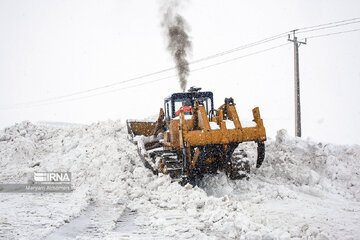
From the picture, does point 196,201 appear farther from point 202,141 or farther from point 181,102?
point 181,102

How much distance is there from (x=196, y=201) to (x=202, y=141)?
169cm

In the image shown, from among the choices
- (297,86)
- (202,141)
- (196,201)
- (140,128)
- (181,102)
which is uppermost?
(297,86)

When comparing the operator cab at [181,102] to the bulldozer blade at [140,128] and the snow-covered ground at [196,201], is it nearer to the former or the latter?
the snow-covered ground at [196,201]

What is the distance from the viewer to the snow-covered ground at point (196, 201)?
173 inches

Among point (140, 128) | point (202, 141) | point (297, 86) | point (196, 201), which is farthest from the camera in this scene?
point (297, 86)

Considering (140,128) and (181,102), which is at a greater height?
(181,102)

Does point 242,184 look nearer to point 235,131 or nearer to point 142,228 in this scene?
point 235,131

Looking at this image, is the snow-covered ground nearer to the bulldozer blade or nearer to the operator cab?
the bulldozer blade

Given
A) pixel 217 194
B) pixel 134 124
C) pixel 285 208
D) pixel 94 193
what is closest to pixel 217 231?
pixel 285 208

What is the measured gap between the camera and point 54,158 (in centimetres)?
1291

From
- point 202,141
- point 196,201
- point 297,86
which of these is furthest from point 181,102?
point 297,86

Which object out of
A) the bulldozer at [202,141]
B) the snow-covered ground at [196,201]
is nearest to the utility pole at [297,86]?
the snow-covered ground at [196,201]

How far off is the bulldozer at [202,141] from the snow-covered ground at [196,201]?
34 cm

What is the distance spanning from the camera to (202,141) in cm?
686
